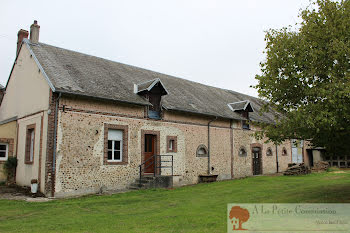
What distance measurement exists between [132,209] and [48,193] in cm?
446

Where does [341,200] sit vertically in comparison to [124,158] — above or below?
below

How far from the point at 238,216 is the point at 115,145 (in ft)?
27.8

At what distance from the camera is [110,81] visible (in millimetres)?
16016

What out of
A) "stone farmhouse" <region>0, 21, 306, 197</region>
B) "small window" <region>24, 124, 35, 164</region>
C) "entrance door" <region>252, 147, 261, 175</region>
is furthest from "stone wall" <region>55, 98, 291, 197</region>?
"small window" <region>24, 124, 35, 164</region>

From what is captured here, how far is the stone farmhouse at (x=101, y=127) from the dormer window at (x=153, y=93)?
0.05 m

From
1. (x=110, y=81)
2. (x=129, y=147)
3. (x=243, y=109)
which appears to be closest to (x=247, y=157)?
(x=243, y=109)

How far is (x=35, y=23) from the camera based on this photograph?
16.2 metres

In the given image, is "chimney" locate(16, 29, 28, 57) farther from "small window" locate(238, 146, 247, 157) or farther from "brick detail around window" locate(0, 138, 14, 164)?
"small window" locate(238, 146, 247, 157)

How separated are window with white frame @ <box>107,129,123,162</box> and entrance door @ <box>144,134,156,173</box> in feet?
5.14

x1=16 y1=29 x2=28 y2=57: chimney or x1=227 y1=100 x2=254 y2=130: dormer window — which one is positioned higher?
x1=16 y1=29 x2=28 y2=57: chimney

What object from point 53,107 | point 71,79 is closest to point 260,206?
point 53,107

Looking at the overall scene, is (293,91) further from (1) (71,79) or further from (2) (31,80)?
(2) (31,80)

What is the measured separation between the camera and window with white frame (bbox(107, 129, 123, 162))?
47.0ft

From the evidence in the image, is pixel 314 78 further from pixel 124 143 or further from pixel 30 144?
pixel 30 144
